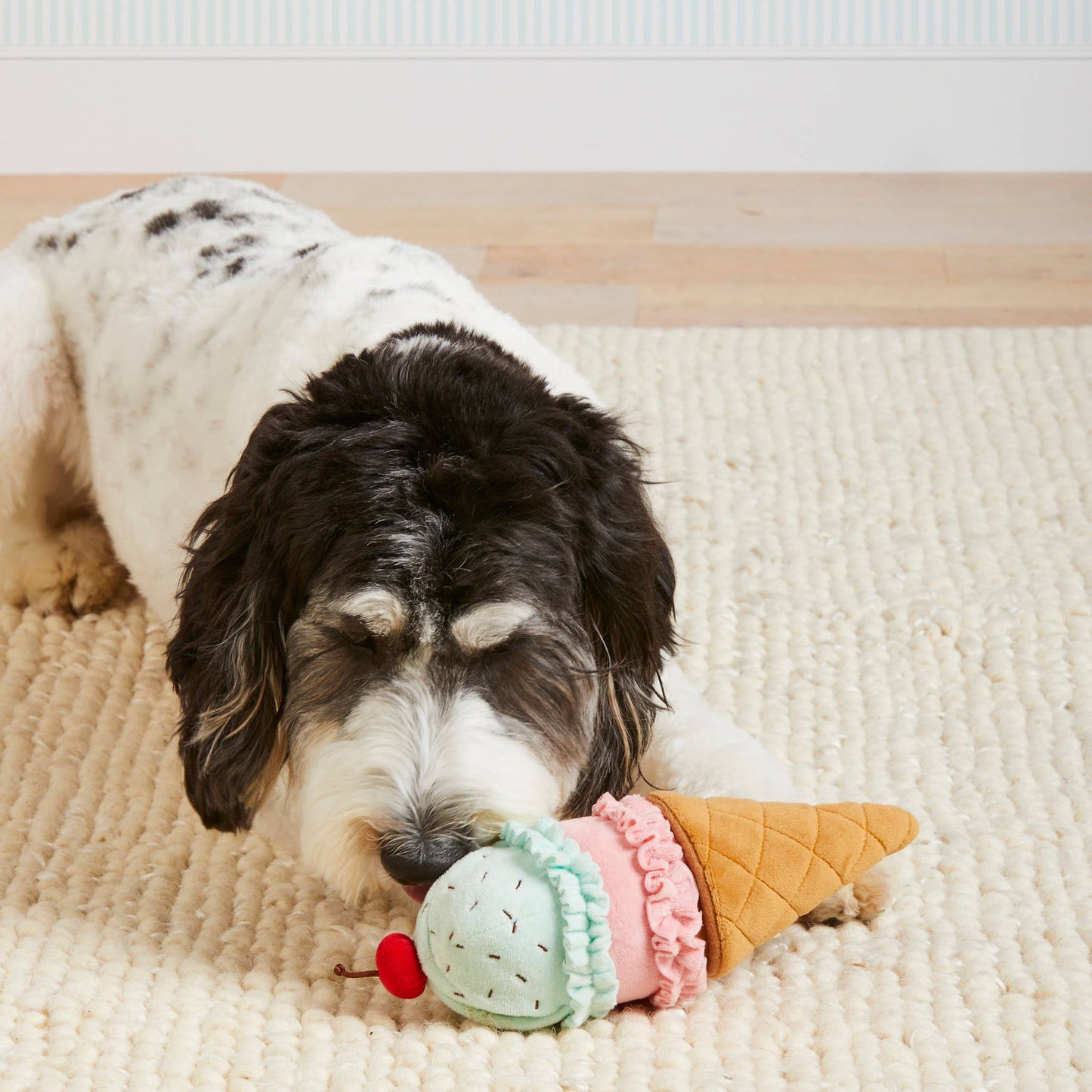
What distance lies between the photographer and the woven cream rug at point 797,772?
1695 mm

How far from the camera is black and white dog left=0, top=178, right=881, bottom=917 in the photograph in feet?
5.61

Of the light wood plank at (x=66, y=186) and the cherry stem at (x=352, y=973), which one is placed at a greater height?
the cherry stem at (x=352, y=973)

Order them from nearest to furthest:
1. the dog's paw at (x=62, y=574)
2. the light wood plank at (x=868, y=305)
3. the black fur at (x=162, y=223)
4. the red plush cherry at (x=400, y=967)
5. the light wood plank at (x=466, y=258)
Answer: the red plush cherry at (x=400, y=967) < the black fur at (x=162, y=223) < the dog's paw at (x=62, y=574) < the light wood plank at (x=868, y=305) < the light wood plank at (x=466, y=258)

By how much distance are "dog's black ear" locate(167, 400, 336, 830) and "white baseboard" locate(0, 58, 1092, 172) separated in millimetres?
3538

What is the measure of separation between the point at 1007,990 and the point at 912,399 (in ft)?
5.90

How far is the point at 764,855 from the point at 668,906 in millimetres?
134

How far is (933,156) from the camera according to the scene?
16.6 ft

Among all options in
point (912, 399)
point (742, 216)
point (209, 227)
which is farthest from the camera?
point (742, 216)

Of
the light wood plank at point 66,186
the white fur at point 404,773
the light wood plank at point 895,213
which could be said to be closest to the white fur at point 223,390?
the white fur at point 404,773

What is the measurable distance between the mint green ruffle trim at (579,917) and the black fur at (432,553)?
0.17 metres

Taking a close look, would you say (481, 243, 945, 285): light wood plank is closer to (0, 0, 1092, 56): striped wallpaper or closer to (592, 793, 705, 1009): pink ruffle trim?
(0, 0, 1092, 56): striped wallpaper

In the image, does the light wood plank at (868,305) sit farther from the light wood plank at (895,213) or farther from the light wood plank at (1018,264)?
the light wood plank at (895,213)

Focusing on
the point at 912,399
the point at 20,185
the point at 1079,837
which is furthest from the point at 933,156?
the point at 1079,837

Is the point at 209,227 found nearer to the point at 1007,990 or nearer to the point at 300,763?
the point at 300,763
